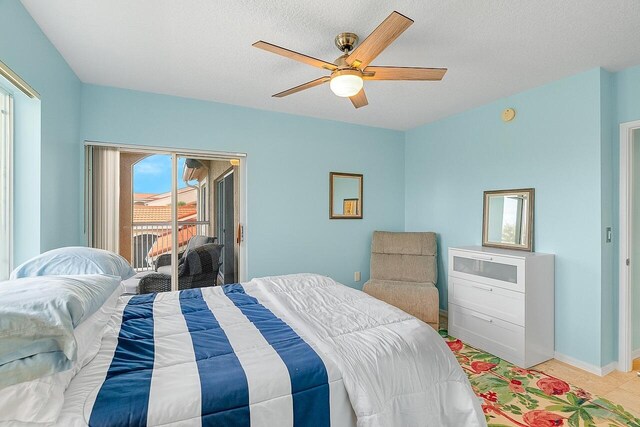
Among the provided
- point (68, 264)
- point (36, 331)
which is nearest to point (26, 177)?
point (68, 264)

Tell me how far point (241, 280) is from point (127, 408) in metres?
2.64

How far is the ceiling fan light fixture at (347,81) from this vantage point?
1.89 m

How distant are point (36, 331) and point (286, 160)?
2998 millimetres

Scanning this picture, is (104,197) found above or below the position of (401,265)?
above

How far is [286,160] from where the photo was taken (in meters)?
3.73

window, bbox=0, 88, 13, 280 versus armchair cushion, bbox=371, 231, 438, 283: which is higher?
window, bbox=0, 88, 13, 280

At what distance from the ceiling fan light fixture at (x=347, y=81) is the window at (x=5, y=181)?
2018mm

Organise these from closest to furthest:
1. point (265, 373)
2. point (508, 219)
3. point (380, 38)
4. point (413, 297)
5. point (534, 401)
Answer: point (265, 373) < point (380, 38) < point (534, 401) < point (508, 219) < point (413, 297)

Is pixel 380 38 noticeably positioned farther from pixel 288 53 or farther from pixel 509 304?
pixel 509 304

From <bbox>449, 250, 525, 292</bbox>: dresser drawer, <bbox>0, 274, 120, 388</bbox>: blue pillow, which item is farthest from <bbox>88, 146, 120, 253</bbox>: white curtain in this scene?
<bbox>449, 250, 525, 292</bbox>: dresser drawer

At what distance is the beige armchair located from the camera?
3.42 meters

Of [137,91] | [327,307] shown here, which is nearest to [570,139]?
[327,307]

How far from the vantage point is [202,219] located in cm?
350

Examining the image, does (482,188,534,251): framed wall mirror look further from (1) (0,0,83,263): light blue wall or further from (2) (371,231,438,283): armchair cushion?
(1) (0,0,83,263): light blue wall
